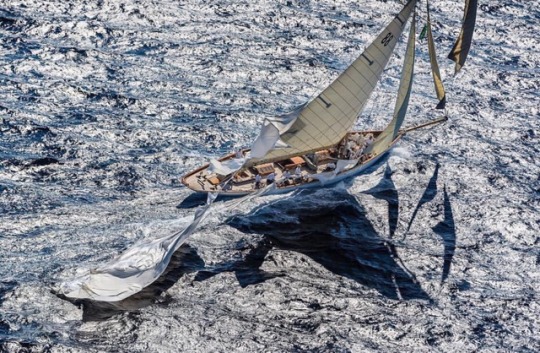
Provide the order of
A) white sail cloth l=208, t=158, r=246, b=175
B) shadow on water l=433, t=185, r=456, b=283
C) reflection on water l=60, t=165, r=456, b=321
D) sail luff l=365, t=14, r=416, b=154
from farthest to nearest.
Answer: sail luff l=365, t=14, r=416, b=154 → white sail cloth l=208, t=158, r=246, b=175 → shadow on water l=433, t=185, r=456, b=283 → reflection on water l=60, t=165, r=456, b=321

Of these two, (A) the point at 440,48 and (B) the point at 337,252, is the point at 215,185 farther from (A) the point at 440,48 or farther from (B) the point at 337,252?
(A) the point at 440,48

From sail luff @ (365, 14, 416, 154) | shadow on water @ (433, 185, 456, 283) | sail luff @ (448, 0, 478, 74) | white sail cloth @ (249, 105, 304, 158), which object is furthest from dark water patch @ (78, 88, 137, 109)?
shadow on water @ (433, 185, 456, 283)

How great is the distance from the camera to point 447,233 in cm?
6238

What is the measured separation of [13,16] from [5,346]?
52.4 m

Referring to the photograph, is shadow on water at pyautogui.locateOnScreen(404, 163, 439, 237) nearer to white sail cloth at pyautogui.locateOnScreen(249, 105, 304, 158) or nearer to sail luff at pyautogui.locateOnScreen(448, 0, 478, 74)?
sail luff at pyautogui.locateOnScreen(448, 0, 478, 74)

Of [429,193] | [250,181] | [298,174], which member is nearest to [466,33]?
[429,193]

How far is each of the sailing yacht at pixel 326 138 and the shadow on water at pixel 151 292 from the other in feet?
23.2

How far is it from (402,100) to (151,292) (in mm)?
27110

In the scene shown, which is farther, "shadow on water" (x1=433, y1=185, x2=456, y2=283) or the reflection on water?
"shadow on water" (x1=433, y1=185, x2=456, y2=283)

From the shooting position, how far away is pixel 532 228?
63156mm

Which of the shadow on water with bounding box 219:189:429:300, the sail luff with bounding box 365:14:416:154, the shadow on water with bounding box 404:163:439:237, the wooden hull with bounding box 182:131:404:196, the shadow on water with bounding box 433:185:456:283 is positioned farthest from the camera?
the sail luff with bounding box 365:14:416:154

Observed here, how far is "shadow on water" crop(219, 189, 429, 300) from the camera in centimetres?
5656

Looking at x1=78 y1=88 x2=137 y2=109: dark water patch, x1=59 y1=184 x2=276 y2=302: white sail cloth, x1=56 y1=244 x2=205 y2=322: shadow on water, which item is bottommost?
A: x1=56 y1=244 x2=205 y2=322: shadow on water

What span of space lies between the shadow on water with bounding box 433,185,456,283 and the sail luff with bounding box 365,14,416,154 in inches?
281
